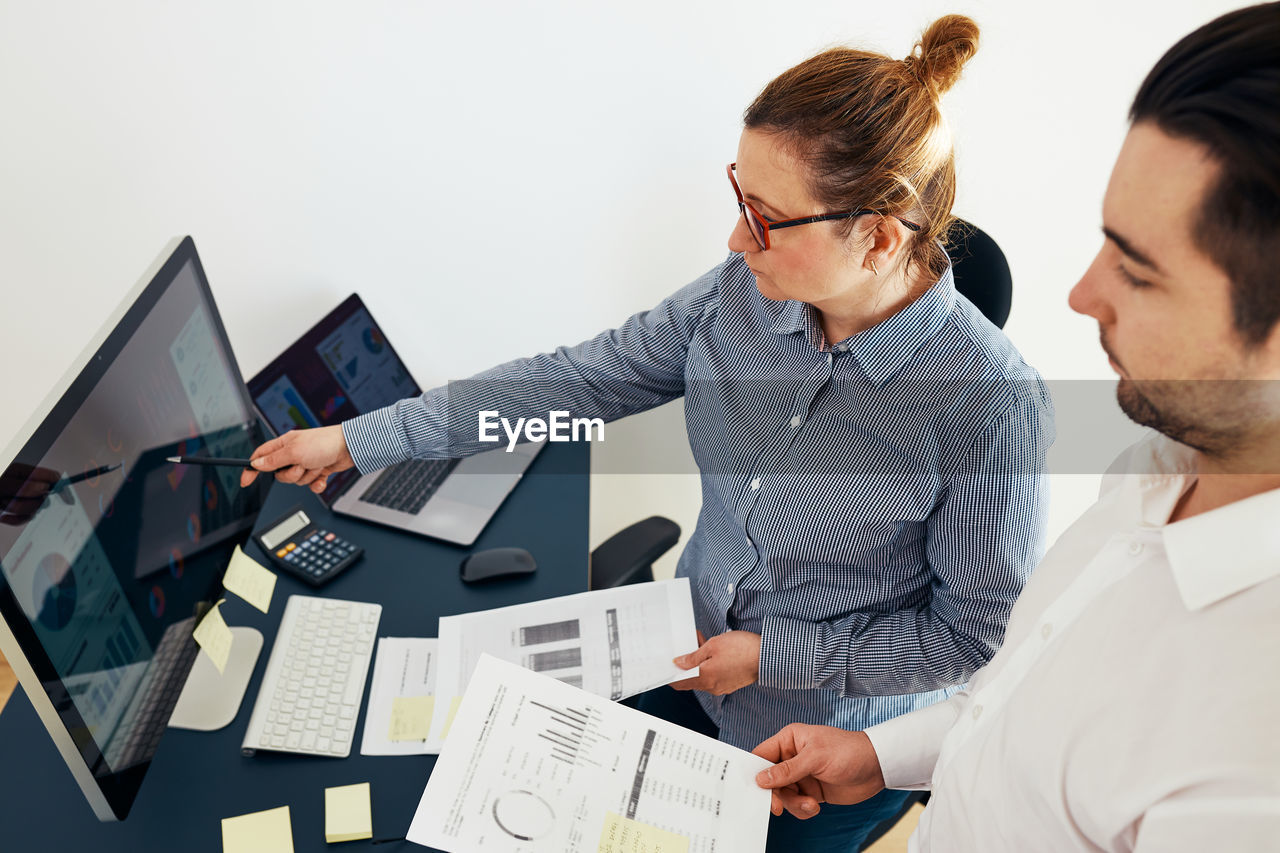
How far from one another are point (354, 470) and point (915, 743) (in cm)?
104

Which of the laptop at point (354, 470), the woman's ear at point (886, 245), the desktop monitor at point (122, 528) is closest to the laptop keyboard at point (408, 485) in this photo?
the laptop at point (354, 470)

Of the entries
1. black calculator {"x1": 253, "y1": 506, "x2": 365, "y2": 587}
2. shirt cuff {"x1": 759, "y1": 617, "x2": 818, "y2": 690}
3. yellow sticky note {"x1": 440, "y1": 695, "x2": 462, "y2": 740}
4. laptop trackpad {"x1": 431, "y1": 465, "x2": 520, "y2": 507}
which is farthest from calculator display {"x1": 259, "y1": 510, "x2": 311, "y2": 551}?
shirt cuff {"x1": 759, "y1": 617, "x2": 818, "y2": 690}

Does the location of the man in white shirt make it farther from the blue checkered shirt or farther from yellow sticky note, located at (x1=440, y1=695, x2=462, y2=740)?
yellow sticky note, located at (x1=440, y1=695, x2=462, y2=740)

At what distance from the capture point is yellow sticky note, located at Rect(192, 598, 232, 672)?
106 centimetres

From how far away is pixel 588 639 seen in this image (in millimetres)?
1202

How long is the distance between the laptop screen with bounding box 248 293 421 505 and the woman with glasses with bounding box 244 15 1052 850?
0.21 meters

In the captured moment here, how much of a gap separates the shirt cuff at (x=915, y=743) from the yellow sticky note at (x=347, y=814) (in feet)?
2.00

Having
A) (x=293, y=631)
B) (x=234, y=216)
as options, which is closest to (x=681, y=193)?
(x=234, y=216)

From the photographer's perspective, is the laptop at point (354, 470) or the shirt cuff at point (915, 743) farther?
the laptop at point (354, 470)

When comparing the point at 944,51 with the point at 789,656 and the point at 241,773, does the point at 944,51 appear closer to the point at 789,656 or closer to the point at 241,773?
the point at 789,656

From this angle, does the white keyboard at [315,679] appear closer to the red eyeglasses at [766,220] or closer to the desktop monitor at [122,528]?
the desktop monitor at [122,528]

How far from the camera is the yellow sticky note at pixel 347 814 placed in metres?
1.01

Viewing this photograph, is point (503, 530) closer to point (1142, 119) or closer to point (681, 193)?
point (681, 193)

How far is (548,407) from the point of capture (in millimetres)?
1365
